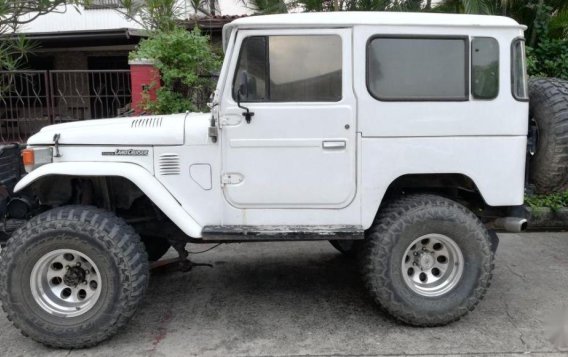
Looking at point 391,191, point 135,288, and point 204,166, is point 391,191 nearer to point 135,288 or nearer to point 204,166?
point 204,166

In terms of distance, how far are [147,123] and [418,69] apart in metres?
2.06

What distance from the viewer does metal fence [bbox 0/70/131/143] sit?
859cm

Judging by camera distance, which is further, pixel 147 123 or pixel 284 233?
pixel 147 123

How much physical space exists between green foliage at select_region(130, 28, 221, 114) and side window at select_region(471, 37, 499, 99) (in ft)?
12.2

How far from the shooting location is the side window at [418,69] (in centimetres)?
391

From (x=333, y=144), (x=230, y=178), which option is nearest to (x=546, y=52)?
(x=333, y=144)

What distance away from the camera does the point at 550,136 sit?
160 inches

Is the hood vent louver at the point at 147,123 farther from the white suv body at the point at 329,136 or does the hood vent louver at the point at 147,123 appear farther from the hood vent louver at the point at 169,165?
the hood vent louver at the point at 169,165

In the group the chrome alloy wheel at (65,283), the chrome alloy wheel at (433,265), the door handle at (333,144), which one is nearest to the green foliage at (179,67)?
the door handle at (333,144)

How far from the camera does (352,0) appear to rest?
8266mm

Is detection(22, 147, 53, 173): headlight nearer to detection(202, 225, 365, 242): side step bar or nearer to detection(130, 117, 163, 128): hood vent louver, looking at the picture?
detection(130, 117, 163, 128): hood vent louver

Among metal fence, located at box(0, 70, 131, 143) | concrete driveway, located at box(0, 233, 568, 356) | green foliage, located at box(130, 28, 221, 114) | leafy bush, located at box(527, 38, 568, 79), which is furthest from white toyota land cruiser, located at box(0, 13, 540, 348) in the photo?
leafy bush, located at box(527, 38, 568, 79)

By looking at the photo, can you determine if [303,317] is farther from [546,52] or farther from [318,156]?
[546,52]

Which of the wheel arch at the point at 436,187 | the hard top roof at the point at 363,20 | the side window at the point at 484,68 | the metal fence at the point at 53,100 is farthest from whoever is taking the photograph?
the metal fence at the point at 53,100
